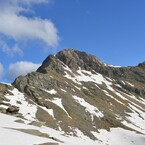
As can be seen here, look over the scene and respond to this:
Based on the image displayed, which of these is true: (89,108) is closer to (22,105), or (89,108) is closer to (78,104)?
(78,104)

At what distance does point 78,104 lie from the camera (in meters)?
108

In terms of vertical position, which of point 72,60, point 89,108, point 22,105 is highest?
point 72,60

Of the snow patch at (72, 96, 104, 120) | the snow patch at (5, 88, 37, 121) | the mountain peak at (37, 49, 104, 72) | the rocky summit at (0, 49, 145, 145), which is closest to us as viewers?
the snow patch at (5, 88, 37, 121)

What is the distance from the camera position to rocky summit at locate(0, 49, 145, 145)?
8362cm

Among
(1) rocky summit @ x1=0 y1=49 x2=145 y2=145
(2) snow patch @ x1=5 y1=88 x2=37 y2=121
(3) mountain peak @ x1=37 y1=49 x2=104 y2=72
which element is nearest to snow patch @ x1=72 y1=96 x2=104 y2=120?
(1) rocky summit @ x1=0 y1=49 x2=145 y2=145

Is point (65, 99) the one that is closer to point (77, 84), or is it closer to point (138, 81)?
point (77, 84)

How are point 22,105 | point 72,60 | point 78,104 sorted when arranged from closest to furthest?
point 22,105, point 78,104, point 72,60

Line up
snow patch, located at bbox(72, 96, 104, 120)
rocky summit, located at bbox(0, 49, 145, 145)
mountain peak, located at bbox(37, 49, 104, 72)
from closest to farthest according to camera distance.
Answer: rocky summit, located at bbox(0, 49, 145, 145) < snow patch, located at bbox(72, 96, 104, 120) < mountain peak, located at bbox(37, 49, 104, 72)

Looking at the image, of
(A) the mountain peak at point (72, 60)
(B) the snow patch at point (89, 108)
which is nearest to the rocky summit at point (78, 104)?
(B) the snow patch at point (89, 108)

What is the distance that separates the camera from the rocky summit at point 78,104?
83.6 m

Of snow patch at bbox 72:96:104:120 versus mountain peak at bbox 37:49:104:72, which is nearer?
snow patch at bbox 72:96:104:120

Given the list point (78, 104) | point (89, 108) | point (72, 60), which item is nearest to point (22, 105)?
point (78, 104)

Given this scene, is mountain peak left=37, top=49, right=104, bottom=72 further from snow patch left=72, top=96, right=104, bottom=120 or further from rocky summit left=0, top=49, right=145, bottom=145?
snow patch left=72, top=96, right=104, bottom=120

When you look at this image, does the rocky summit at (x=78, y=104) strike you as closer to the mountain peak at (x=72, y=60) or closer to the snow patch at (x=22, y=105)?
the snow patch at (x=22, y=105)
